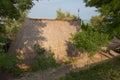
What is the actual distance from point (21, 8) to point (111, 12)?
446cm

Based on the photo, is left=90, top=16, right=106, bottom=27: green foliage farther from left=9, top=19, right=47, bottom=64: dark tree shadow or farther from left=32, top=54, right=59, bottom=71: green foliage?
left=9, top=19, right=47, bottom=64: dark tree shadow

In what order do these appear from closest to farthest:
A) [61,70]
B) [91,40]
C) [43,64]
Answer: [61,70], [91,40], [43,64]

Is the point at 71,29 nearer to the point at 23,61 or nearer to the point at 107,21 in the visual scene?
the point at 23,61

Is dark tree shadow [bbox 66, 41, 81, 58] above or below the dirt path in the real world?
above

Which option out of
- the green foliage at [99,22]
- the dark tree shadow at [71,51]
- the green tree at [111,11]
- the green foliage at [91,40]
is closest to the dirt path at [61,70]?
the dark tree shadow at [71,51]

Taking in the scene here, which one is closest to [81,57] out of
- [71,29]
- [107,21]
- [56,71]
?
[71,29]

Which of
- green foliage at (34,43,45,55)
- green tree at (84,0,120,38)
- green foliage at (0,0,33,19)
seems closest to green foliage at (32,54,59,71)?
green foliage at (34,43,45,55)

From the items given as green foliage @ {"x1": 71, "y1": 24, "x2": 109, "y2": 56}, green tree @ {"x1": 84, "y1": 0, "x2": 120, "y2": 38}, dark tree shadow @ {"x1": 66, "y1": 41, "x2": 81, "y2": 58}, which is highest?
green tree @ {"x1": 84, "y1": 0, "x2": 120, "y2": 38}

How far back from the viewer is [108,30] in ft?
47.1

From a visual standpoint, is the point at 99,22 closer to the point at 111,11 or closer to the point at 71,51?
the point at 71,51

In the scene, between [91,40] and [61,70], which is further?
[91,40]

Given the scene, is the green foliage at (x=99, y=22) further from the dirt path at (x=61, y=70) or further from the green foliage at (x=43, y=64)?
the green foliage at (x=43, y=64)

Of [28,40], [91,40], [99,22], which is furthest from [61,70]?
[99,22]

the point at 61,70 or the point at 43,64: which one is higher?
the point at 43,64
